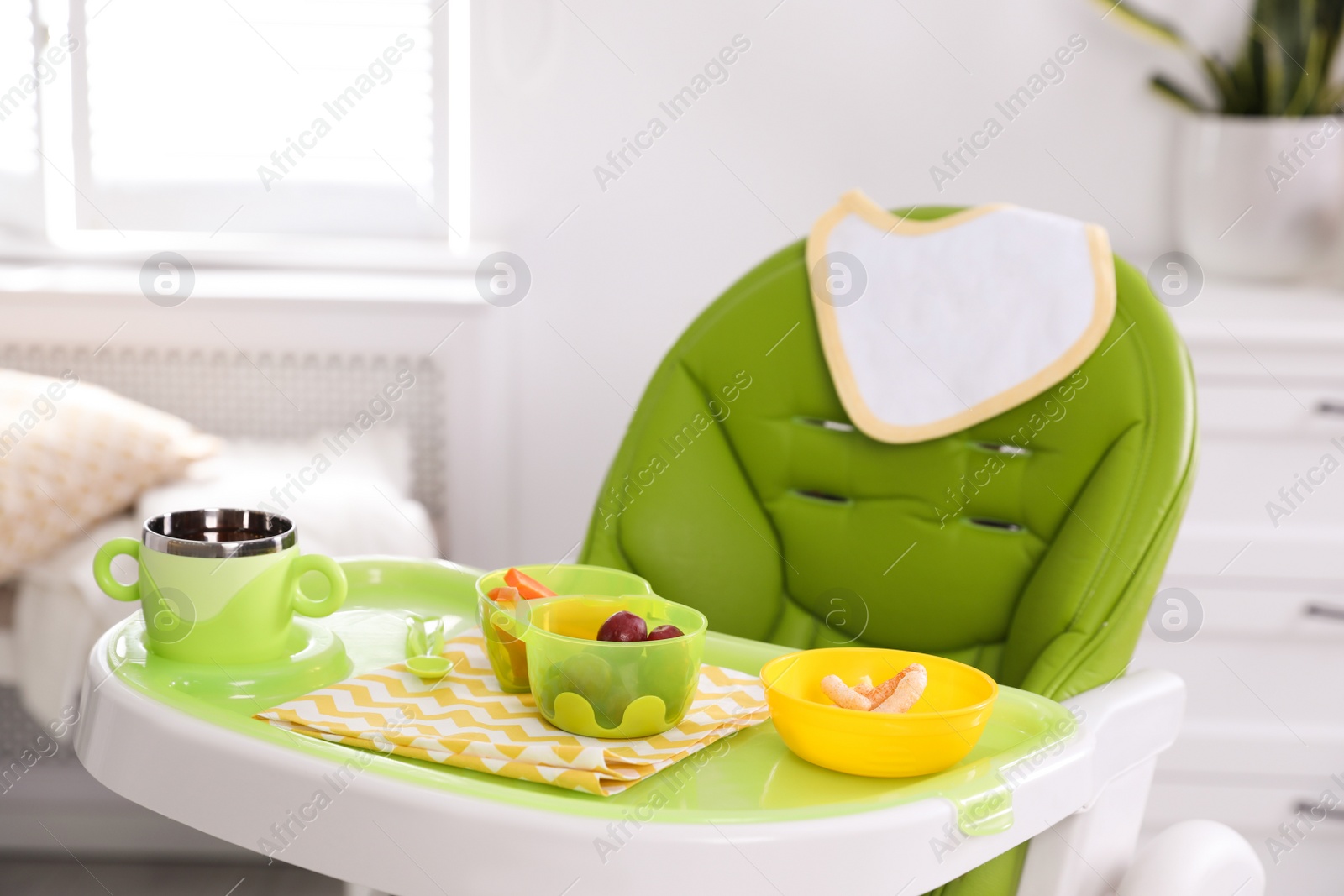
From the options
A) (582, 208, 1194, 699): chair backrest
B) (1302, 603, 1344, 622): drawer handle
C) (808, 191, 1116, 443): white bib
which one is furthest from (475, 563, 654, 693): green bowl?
(1302, 603, 1344, 622): drawer handle

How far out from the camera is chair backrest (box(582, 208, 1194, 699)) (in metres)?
1.07

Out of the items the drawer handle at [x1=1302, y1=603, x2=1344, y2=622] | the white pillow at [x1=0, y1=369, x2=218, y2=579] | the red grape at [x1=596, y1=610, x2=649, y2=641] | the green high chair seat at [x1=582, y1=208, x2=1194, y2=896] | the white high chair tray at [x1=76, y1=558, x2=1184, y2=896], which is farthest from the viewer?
the drawer handle at [x1=1302, y1=603, x2=1344, y2=622]

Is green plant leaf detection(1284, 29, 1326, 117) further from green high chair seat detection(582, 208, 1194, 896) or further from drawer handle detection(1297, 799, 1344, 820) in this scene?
drawer handle detection(1297, 799, 1344, 820)

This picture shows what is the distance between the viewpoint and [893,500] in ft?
4.00

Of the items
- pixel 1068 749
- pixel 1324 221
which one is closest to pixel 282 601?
pixel 1068 749

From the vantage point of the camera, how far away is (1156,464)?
1071 mm

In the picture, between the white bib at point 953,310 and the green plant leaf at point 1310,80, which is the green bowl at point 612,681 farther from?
the green plant leaf at point 1310,80

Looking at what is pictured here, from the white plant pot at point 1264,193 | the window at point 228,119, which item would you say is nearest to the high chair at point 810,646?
the white plant pot at point 1264,193

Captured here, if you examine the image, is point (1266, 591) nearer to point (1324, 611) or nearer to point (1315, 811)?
point (1324, 611)

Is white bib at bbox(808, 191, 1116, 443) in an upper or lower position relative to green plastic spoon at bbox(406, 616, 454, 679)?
upper

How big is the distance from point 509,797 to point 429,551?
1.11 m

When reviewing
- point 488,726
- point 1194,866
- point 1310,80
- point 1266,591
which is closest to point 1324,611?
point 1266,591

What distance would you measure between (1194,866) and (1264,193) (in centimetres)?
127

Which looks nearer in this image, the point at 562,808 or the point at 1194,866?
the point at 562,808
